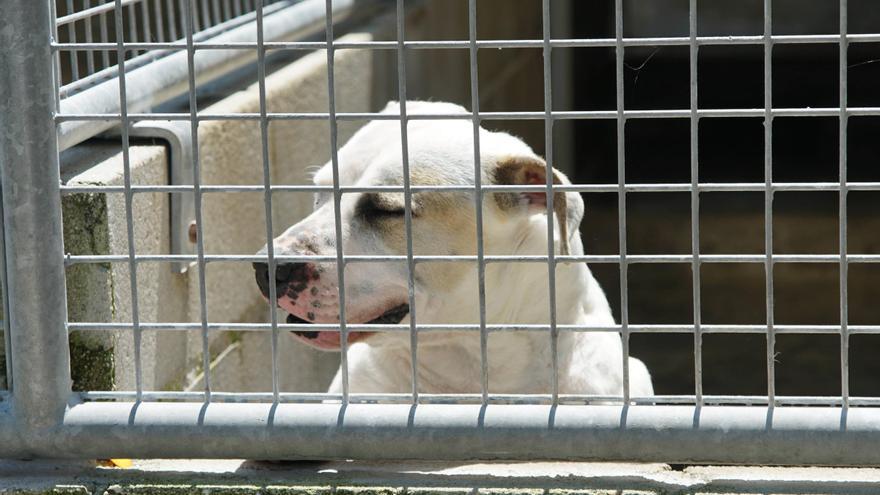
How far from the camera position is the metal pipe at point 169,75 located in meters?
2.87

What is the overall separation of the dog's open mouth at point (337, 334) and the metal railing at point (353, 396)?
76 cm

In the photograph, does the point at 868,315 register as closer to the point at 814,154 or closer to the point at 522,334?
the point at 814,154

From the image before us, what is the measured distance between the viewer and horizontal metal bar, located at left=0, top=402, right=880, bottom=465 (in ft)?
7.29

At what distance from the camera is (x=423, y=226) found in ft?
10.8

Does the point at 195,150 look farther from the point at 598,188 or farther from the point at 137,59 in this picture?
the point at 137,59

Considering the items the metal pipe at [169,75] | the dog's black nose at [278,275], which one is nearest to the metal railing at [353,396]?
the metal pipe at [169,75]

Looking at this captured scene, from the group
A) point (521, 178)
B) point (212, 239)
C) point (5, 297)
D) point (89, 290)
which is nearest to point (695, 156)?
point (521, 178)

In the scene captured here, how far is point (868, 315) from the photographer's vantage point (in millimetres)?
7379

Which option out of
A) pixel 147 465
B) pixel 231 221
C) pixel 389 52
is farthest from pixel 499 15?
pixel 147 465

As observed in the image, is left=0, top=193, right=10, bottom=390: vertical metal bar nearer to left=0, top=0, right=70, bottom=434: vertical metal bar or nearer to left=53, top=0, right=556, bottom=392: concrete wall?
left=0, top=0, right=70, bottom=434: vertical metal bar

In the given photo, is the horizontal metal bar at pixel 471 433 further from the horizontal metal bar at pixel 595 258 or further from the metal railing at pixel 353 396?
the horizontal metal bar at pixel 595 258

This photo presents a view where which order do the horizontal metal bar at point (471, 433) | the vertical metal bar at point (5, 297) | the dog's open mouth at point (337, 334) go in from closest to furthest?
1. the horizontal metal bar at point (471, 433)
2. the vertical metal bar at point (5, 297)
3. the dog's open mouth at point (337, 334)

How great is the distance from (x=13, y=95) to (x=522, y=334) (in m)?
1.55

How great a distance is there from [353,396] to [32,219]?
0.66 m
